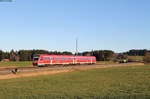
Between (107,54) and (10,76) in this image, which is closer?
(10,76)

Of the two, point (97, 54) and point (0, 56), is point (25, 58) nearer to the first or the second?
point (0, 56)

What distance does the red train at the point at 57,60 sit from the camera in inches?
2026

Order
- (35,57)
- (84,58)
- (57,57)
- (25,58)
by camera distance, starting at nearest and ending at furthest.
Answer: (35,57)
(57,57)
(84,58)
(25,58)

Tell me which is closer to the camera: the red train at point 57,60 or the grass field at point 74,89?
the grass field at point 74,89

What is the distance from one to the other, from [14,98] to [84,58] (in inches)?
2276

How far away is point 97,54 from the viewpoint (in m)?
136

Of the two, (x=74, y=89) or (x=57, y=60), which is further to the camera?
(x=57, y=60)

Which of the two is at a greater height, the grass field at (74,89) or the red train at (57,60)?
the red train at (57,60)

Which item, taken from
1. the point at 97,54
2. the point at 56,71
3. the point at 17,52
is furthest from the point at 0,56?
Result: the point at 56,71

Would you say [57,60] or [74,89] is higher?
[57,60]

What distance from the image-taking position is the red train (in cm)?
5147

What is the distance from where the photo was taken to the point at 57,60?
57.8 meters

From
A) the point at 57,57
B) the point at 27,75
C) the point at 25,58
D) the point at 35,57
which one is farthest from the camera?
the point at 25,58

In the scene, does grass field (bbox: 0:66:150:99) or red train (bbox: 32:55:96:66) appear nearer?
grass field (bbox: 0:66:150:99)
